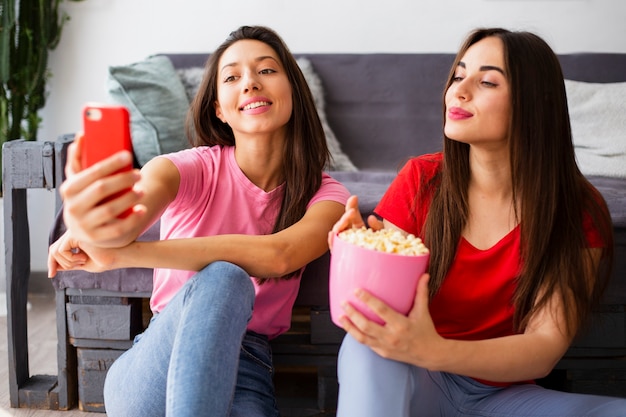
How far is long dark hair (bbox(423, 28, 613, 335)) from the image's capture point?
4.12 ft

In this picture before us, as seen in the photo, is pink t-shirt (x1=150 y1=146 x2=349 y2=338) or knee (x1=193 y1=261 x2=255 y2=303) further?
pink t-shirt (x1=150 y1=146 x2=349 y2=338)

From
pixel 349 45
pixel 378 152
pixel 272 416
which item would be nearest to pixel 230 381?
pixel 272 416

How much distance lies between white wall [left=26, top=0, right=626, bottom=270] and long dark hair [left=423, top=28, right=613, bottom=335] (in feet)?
4.91

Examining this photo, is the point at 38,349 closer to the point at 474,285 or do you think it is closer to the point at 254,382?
the point at 254,382

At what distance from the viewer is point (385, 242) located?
1.07 m

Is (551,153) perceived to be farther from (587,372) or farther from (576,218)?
(587,372)

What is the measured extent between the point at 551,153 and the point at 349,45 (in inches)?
64.1

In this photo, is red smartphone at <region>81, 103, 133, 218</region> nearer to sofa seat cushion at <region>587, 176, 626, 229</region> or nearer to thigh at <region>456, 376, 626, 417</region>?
thigh at <region>456, 376, 626, 417</region>

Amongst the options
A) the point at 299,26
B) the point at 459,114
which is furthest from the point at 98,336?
the point at 299,26

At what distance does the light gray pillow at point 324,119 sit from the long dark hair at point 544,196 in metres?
1.13

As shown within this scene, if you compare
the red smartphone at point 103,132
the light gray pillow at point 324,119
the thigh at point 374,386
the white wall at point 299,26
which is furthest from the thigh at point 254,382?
the white wall at point 299,26

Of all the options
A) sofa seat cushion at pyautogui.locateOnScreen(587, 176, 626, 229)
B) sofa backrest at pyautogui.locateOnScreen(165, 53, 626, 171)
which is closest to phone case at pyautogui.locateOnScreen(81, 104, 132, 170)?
sofa seat cushion at pyautogui.locateOnScreen(587, 176, 626, 229)

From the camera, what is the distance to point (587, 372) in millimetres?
1727

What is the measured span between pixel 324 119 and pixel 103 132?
5.15 ft
